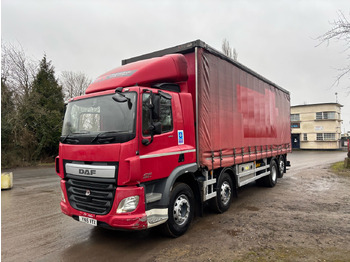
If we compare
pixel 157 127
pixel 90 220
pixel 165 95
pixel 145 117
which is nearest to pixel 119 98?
pixel 145 117

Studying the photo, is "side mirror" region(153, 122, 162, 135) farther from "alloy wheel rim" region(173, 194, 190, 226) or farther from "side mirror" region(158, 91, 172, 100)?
"alloy wheel rim" region(173, 194, 190, 226)

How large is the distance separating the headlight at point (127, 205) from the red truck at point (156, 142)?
0.6 inches

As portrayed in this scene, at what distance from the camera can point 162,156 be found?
3969 mm

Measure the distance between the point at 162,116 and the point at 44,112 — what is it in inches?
658

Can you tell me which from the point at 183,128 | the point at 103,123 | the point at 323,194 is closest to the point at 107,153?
the point at 103,123

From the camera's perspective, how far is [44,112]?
57.6ft

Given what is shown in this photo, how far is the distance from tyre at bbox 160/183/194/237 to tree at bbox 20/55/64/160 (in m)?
16.4

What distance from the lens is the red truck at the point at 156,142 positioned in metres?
3.54

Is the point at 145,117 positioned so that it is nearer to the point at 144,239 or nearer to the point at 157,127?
the point at 157,127

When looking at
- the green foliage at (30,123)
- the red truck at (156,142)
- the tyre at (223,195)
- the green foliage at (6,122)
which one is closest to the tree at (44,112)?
the green foliage at (30,123)

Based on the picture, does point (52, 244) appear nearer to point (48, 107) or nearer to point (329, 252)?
point (329, 252)

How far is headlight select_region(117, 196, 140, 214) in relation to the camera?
348 cm

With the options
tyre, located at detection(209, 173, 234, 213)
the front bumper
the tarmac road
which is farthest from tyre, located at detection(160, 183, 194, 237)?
tyre, located at detection(209, 173, 234, 213)

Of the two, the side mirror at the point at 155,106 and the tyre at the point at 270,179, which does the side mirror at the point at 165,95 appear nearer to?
the side mirror at the point at 155,106
